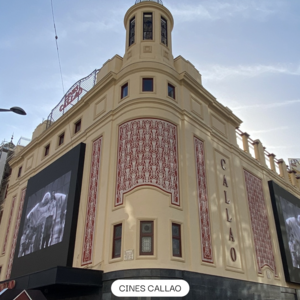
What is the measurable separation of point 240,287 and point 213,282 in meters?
2.78

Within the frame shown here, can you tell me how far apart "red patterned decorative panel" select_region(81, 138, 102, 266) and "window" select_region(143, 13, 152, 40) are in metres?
7.72

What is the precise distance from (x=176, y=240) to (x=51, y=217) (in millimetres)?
8805

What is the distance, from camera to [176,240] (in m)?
15.3

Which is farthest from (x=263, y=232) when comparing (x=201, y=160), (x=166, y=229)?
(x=166, y=229)

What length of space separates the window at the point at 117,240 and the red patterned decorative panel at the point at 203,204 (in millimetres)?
4240

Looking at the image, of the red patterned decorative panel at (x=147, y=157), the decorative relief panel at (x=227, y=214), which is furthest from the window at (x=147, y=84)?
the decorative relief panel at (x=227, y=214)

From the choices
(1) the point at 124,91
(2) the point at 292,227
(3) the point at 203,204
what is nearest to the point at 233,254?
(3) the point at 203,204

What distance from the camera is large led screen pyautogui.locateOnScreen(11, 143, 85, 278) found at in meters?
18.3

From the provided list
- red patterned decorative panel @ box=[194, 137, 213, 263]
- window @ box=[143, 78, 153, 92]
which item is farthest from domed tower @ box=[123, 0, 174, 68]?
red patterned decorative panel @ box=[194, 137, 213, 263]

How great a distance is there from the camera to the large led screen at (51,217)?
18.3m

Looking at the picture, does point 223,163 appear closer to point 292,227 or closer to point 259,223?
point 259,223

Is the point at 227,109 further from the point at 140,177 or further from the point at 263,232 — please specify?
A: the point at 140,177

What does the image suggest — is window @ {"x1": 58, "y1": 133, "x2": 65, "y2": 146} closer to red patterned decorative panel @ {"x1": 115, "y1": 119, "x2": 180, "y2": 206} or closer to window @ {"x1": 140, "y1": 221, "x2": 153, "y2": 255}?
red patterned decorative panel @ {"x1": 115, "y1": 119, "x2": 180, "y2": 206}

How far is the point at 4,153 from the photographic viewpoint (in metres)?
36.7
